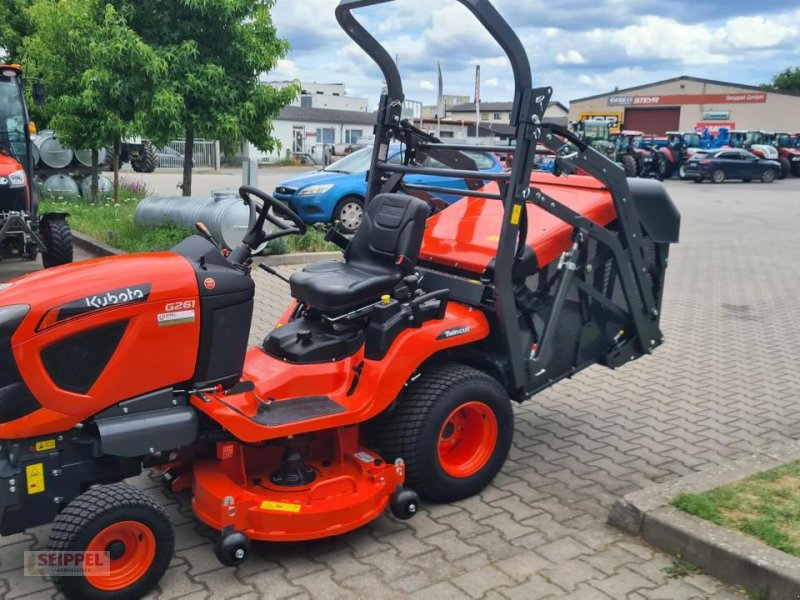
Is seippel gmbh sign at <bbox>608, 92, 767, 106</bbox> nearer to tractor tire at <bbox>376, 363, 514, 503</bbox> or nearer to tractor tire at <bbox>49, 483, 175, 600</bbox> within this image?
tractor tire at <bbox>376, 363, 514, 503</bbox>

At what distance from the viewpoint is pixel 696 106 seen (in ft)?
186

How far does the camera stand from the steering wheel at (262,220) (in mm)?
3617

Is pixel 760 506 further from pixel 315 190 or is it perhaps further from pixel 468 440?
pixel 315 190

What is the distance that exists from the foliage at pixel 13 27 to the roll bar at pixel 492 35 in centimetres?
1465

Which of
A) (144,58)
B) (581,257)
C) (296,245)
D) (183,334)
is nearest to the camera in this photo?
(183,334)

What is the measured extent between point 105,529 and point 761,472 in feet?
10.2

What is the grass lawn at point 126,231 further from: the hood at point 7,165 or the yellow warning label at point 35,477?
the yellow warning label at point 35,477

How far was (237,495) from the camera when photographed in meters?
3.29

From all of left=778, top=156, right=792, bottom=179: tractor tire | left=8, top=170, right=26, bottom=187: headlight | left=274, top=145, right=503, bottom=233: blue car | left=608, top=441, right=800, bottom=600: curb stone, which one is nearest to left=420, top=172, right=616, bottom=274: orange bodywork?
left=608, top=441, right=800, bottom=600: curb stone

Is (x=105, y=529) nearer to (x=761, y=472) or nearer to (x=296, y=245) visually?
(x=761, y=472)

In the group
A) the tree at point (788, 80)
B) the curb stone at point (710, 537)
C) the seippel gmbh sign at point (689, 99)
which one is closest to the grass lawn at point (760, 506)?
the curb stone at point (710, 537)

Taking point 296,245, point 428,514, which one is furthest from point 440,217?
point 296,245

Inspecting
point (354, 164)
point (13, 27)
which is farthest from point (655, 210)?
point (13, 27)

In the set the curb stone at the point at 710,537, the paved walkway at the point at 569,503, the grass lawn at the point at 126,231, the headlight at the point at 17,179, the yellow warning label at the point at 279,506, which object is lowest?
the paved walkway at the point at 569,503
